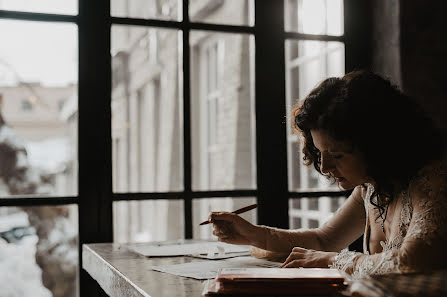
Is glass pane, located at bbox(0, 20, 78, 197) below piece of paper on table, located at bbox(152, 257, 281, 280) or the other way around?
the other way around

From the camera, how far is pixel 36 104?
11.4 feet

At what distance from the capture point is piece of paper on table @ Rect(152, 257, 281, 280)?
5.79ft

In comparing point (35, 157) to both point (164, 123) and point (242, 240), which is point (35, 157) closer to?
point (242, 240)

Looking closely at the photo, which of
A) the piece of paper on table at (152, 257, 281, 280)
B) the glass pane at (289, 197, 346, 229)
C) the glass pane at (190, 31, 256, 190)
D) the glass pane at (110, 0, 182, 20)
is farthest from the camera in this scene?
the glass pane at (190, 31, 256, 190)

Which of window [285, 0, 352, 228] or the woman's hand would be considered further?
window [285, 0, 352, 228]

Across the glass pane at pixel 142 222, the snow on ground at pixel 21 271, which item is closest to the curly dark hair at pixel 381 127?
the snow on ground at pixel 21 271

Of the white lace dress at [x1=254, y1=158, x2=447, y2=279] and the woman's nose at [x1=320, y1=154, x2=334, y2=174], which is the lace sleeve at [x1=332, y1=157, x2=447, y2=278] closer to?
the white lace dress at [x1=254, y1=158, x2=447, y2=279]

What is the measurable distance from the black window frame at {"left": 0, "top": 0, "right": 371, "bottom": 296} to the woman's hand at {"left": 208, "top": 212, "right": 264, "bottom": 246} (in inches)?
30.9

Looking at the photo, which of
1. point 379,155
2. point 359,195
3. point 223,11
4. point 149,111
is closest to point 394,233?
point 379,155

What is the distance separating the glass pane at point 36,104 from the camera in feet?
9.73

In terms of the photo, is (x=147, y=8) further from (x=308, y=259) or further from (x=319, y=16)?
(x=308, y=259)

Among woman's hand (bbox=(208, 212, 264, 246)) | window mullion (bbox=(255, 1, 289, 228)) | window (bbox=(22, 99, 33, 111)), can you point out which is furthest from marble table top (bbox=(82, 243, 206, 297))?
window (bbox=(22, 99, 33, 111))

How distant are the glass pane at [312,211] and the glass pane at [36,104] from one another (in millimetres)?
2172

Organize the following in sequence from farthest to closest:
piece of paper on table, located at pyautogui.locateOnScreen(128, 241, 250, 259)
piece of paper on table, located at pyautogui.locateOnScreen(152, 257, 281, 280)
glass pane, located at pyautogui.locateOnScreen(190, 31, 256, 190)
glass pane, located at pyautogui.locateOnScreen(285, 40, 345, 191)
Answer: glass pane, located at pyautogui.locateOnScreen(190, 31, 256, 190) → glass pane, located at pyautogui.locateOnScreen(285, 40, 345, 191) → piece of paper on table, located at pyautogui.locateOnScreen(128, 241, 250, 259) → piece of paper on table, located at pyautogui.locateOnScreen(152, 257, 281, 280)
